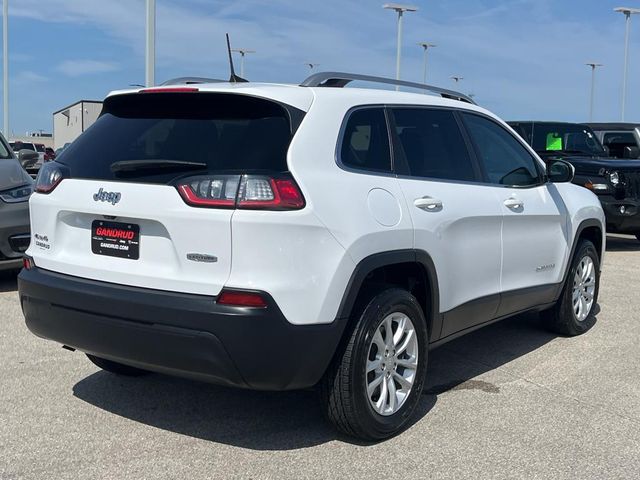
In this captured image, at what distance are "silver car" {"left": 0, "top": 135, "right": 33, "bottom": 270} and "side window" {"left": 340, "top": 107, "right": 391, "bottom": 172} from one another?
440 cm

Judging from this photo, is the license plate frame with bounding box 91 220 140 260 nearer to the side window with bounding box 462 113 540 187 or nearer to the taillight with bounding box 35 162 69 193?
the taillight with bounding box 35 162 69 193

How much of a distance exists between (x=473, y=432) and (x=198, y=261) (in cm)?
175

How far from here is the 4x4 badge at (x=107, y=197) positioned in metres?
3.48

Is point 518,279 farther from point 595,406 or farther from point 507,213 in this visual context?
point 595,406

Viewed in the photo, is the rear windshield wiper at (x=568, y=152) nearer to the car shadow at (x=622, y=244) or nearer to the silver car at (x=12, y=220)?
the car shadow at (x=622, y=244)

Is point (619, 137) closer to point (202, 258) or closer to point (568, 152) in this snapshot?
point (568, 152)

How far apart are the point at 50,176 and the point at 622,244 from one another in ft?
35.7

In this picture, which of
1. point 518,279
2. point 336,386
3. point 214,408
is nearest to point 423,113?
point 518,279

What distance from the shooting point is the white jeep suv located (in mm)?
3213

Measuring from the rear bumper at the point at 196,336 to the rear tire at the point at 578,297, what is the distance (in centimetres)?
306

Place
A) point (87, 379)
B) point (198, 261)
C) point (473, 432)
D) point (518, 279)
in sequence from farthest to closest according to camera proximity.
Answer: point (518, 279), point (87, 379), point (473, 432), point (198, 261)

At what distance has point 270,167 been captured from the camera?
3295mm

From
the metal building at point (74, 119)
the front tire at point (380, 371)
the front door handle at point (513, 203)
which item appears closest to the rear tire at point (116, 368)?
the front tire at point (380, 371)

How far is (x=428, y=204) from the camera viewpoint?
3.99m
